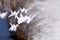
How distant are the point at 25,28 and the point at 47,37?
0.94 ft

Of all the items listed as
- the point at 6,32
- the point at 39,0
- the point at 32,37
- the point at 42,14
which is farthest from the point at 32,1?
the point at 32,37

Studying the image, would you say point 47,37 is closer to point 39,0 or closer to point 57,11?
point 57,11

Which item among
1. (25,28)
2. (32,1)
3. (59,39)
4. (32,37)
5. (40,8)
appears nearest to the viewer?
(59,39)

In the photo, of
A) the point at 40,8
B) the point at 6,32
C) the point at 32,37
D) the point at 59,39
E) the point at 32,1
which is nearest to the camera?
the point at 59,39

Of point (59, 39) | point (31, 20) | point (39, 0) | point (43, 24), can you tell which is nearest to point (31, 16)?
point (31, 20)

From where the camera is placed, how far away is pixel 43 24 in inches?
38.9

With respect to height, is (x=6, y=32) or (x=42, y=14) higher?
(x=6, y=32)

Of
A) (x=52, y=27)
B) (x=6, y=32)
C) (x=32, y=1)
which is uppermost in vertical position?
(x=32, y=1)

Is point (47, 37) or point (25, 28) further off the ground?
point (25, 28)

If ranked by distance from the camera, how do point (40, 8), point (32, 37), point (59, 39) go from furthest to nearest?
point (40, 8)
point (32, 37)
point (59, 39)

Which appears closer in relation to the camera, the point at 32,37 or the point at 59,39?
the point at 59,39

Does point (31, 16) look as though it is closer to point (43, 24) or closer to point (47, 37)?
point (43, 24)

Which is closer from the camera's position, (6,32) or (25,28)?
(25,28)

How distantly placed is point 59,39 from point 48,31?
11 cm
